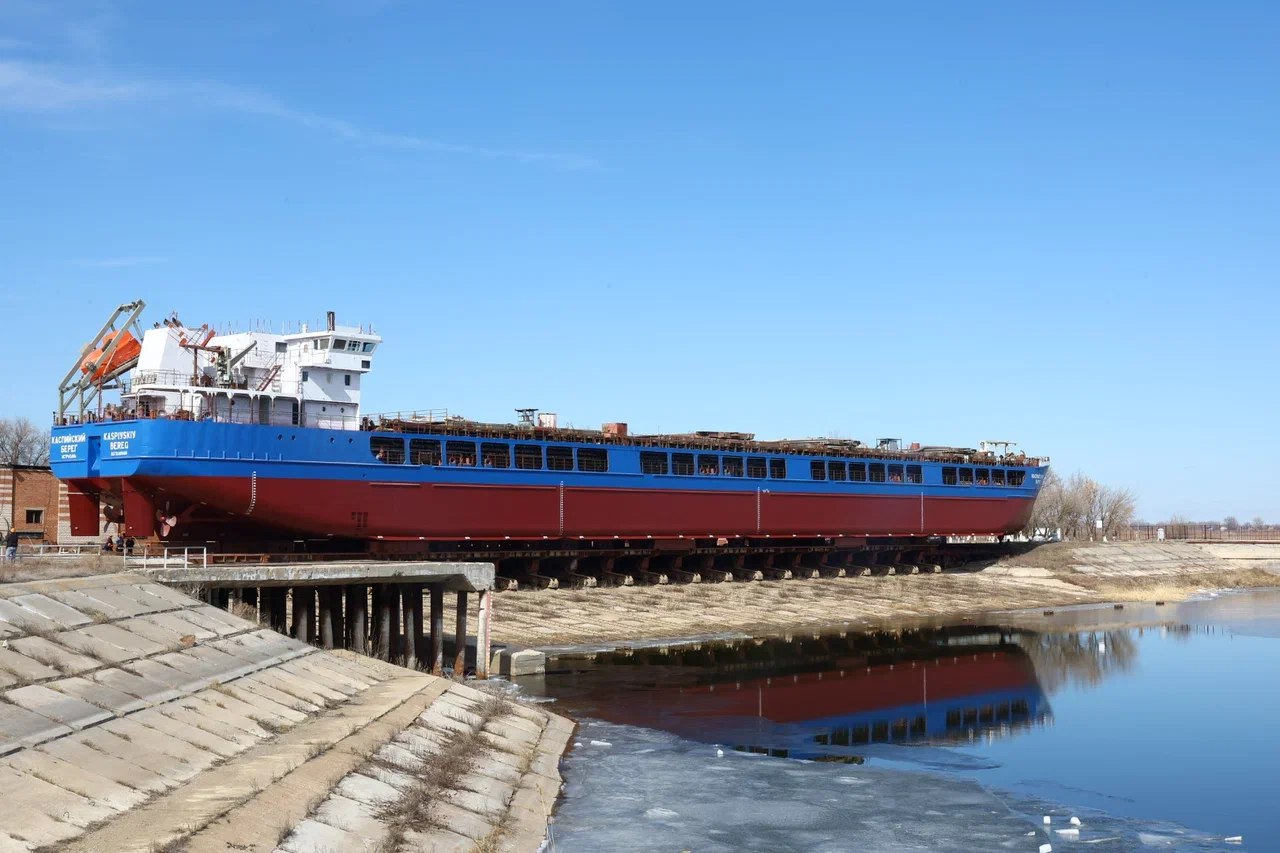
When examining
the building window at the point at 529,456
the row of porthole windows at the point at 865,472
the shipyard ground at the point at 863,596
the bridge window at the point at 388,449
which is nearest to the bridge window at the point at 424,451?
the bridge window at the point at 388,449

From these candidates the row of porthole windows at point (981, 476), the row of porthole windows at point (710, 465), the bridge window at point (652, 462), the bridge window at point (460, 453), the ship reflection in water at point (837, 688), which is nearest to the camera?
the ship reflection in water at point (837, 688)

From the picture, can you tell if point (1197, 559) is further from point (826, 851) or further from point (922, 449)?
point (826, 851)

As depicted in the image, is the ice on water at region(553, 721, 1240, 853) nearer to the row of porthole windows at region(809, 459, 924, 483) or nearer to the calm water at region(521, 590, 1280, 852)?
the calm water at region(521, 590, 1280, 852)

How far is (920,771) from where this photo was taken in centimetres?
2503

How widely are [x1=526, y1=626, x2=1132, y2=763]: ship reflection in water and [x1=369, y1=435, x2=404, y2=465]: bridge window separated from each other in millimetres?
13578

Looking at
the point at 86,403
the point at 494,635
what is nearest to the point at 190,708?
the point at 494,635

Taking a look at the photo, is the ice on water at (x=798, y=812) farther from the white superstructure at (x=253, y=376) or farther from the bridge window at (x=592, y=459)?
the bridge window at (x=592, y=459)

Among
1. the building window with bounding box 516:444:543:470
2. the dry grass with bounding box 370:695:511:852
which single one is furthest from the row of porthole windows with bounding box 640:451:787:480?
the dry grass with bounding box 370:695:511:852

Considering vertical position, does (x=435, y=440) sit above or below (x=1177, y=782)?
above

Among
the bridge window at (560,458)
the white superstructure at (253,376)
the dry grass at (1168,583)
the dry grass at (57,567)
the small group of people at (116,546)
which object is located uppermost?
the white superstructure at (253,376)

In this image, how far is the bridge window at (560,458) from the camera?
55875mm

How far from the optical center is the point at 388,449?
5003 centimetres

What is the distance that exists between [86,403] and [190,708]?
1270 inches

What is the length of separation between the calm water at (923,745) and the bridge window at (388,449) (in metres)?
14.1
